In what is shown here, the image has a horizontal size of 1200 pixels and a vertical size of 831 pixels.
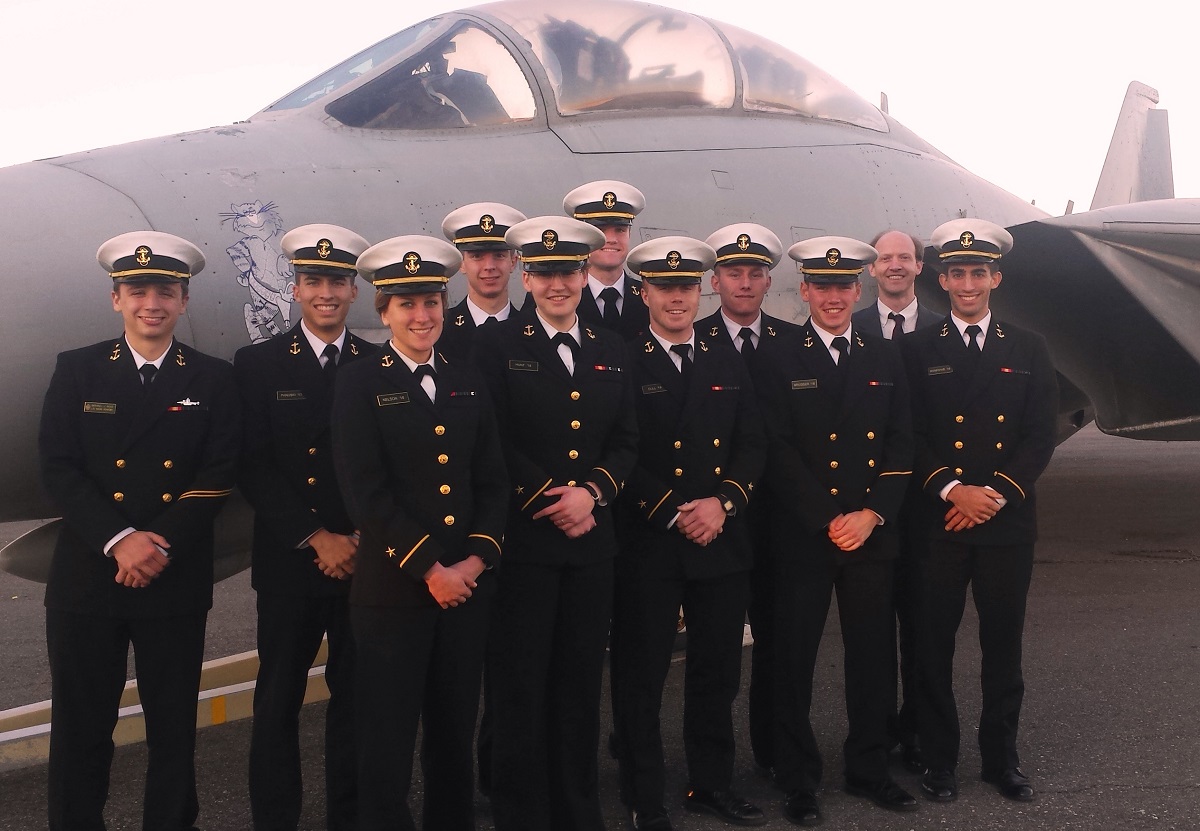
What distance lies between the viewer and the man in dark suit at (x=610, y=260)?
4.18m

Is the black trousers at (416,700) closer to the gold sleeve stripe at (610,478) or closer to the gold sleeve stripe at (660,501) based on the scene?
the gold sleeve stripe at (610,478)

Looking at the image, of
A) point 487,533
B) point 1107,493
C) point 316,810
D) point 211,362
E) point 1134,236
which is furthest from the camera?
point 1107,493

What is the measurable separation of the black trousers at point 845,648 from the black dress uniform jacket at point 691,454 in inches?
11.1

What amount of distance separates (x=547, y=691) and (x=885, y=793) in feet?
4.07

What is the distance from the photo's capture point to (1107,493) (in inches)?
454

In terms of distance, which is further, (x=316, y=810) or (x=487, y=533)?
(x=316, y=810)

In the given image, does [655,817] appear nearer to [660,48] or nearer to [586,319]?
[586,319]

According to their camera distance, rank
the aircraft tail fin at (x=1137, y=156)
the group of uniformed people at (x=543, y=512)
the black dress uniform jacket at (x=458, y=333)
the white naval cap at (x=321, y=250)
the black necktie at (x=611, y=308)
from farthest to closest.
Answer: the aircraft tail fin at (x=1137, y=156), the black necktie at (x=611, y=308), the black dress uniform jacket at (x=458, y=333), the white naval cap at (x=321, y=250), the group of uniformed people at (x=543, y=512)

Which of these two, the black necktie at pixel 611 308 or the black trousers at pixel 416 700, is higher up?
the black necktie at pixel 611 308

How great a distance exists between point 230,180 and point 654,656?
2.25 metres

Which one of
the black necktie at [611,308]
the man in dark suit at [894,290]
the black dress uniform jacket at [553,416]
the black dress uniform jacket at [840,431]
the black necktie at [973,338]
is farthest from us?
the man in dark suit at [894,290]

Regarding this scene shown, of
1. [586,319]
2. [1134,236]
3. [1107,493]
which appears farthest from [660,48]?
[1107,493]

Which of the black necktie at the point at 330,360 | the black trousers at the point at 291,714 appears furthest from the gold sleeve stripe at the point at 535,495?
the black necktie at the point at 330,360

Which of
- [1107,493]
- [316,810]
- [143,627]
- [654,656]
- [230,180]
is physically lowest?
[1107,493]
